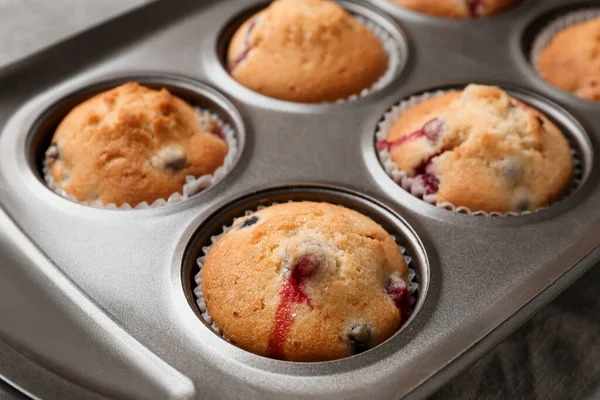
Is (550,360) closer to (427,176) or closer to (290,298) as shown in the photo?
(427,176)

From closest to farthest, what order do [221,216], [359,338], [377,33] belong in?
[359,338]
[221,216]
[377,33]

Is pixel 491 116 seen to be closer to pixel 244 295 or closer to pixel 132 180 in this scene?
pixel 244 295

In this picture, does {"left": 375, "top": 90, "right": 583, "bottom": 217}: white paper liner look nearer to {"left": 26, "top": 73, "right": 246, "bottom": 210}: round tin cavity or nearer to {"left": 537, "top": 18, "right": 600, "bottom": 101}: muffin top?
{"left": 537, "top": 18, "right": 600, "bottom": 101}: muffin top

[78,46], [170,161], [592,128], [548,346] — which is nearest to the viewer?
[548,346]

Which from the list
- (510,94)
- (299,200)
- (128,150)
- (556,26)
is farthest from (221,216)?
(556,26)

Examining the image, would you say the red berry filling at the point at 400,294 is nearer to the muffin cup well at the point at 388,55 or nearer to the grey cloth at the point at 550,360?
the grey cloth at the point at 550,360

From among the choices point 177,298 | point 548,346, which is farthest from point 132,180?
point 548,346

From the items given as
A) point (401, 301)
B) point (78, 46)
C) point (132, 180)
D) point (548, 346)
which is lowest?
point (548, 346)
